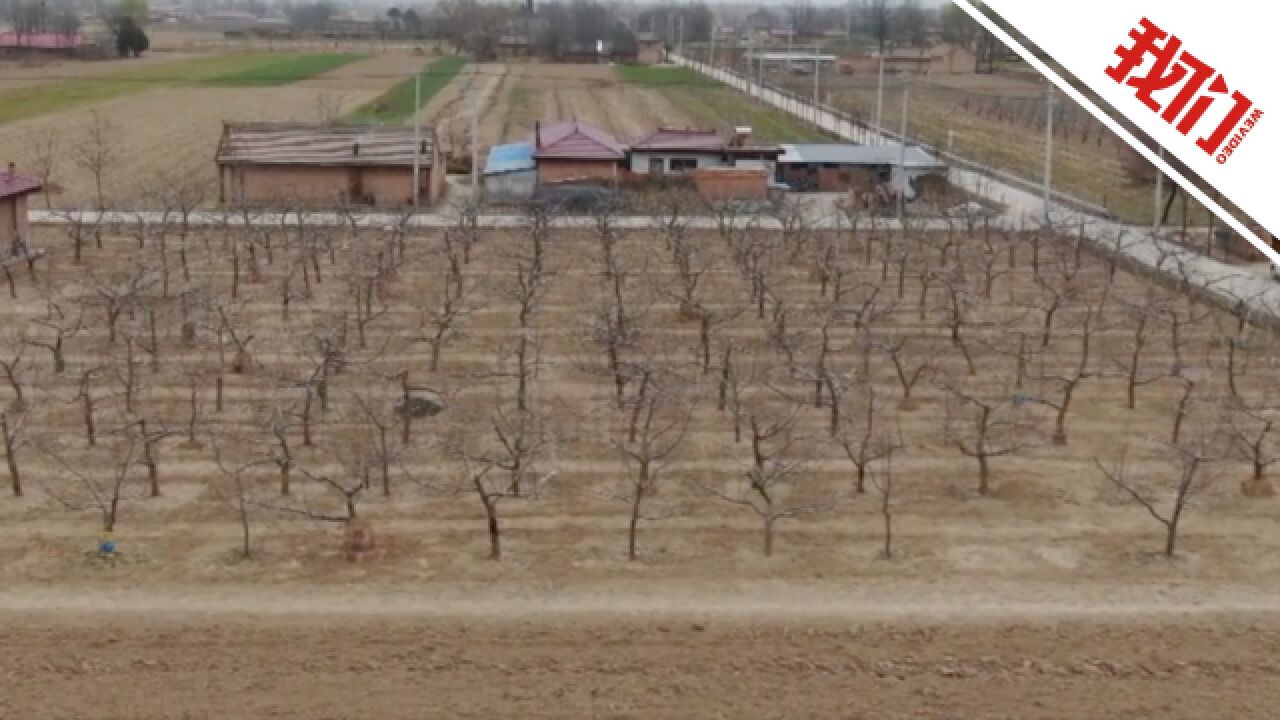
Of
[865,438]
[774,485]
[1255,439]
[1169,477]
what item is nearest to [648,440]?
[774,485]

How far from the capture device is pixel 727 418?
12375 millimetres

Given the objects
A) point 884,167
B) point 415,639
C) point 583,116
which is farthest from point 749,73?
point 415,639

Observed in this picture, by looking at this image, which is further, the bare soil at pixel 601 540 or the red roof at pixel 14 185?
the red roof at pixel 14 185

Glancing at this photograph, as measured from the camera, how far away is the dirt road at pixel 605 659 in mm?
7629

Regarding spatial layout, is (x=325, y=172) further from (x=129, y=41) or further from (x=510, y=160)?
(x=129, y=41)

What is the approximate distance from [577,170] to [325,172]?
4.28 metres

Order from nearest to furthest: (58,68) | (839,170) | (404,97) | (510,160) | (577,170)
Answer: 1. (577,170)
2. (510,160)
3. (839,170)
4. (404,97)
5. (58,68)

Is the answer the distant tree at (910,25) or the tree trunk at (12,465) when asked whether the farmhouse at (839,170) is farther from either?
the distant tree at (910,25)

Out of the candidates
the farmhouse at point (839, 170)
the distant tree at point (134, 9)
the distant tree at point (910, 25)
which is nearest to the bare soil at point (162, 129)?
the farmhouse at point (839, 170)

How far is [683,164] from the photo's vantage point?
2562 cm

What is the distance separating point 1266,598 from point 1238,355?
616 centimetres

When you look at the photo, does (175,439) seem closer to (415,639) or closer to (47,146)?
(415,639)

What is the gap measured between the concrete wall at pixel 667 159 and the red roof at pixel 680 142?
A: 0.31 ft

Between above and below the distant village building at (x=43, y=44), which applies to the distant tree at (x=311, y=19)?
above
